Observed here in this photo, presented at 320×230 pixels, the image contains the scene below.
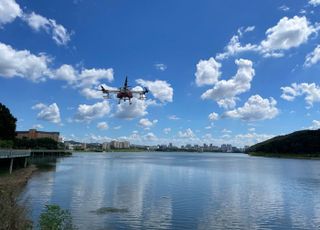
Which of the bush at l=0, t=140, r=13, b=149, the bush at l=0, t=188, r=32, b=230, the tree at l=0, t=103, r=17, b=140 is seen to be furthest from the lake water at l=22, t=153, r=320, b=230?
the tree at l=0, t=103, r=17, b=140

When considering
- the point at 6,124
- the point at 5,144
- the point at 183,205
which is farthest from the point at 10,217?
the point at 6,124

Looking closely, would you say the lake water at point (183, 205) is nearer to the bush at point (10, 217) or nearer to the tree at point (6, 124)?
the bush at point (10, 217)

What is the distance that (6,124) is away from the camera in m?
114

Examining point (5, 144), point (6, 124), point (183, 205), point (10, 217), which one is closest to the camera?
point (10, 217)

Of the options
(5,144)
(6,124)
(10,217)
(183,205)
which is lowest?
(183,205)

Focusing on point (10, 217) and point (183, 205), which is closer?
point (10, 217)

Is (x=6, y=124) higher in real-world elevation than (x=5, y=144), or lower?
higher

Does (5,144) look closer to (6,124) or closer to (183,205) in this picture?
(6,124)

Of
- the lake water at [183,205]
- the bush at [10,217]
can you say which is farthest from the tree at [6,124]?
the bush at [10,217]

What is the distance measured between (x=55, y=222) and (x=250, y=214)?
25.3 meters

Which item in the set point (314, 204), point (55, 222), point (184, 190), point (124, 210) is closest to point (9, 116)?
point (184, 190)

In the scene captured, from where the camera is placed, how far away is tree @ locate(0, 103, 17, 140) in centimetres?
11159

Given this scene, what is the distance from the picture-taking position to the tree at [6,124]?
112 m

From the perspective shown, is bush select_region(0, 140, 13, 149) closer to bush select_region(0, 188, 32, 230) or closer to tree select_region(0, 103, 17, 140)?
tree select_region(0, 103, 17, 140)
